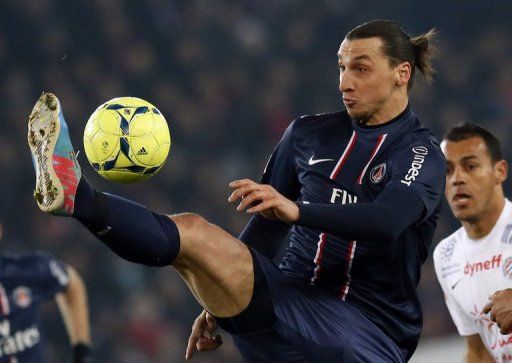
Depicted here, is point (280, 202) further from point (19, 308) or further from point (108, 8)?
point (108, 8)

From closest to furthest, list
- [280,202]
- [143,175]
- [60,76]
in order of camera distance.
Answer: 1. [280,202]
2. [143,175]
3. [60,76]

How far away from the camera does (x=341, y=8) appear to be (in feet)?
33.3

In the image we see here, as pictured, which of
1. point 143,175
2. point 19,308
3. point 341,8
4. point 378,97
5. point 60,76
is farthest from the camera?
point 341,8

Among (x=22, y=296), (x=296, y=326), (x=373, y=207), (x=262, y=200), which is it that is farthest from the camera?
(x=22, y=296)

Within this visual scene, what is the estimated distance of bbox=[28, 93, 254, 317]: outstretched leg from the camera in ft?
10.8

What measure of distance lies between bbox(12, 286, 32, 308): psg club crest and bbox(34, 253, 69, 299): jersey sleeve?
106 mm

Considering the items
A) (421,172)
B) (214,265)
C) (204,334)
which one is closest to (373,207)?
(421,172)

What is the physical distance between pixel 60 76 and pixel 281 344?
6166 millimetres

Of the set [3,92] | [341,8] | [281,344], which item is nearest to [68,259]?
[3,92]

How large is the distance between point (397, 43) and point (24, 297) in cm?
312

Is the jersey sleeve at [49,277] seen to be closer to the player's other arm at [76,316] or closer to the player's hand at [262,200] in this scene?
the player's other arm at [76,316]

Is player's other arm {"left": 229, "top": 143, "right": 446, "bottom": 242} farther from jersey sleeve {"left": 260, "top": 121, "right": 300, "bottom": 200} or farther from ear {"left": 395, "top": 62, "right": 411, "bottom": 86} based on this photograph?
jersey sleeve {"left": 260, "top": 121, "right": 300, "bottom": 200}

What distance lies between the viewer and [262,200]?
327 centimetres

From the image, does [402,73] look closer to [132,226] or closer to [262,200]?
[262,200]
